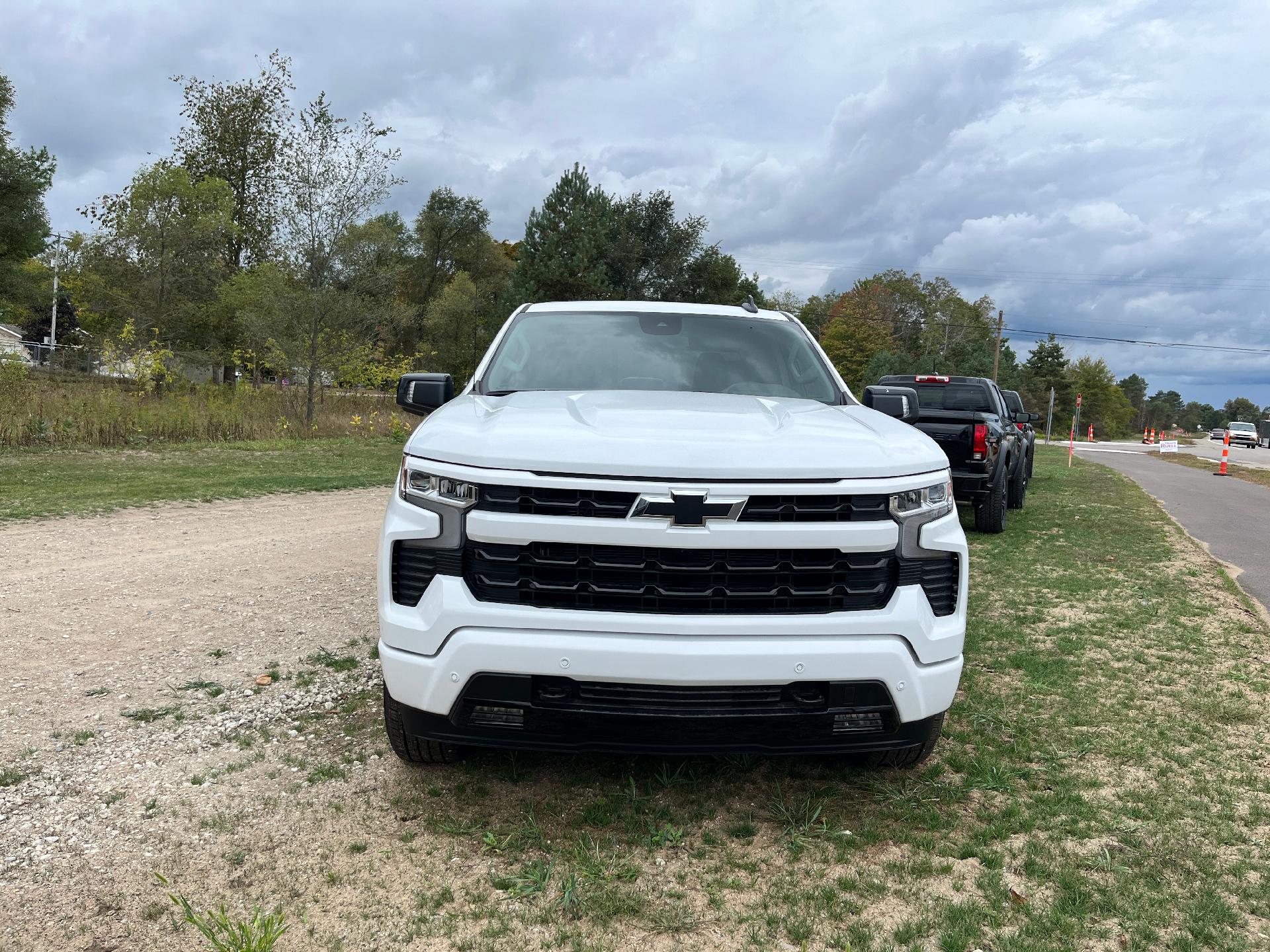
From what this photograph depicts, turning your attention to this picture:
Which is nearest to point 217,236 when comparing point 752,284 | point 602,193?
point 602,193

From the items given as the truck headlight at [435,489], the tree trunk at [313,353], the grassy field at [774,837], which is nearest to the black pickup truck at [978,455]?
the grassy field at [774,837]

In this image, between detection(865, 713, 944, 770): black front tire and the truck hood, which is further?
detection(865, 713, 944, 770): black front tire

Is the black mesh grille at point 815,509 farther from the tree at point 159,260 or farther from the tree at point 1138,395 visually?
the tree at point 1138,395

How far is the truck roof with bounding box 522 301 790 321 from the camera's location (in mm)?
4645

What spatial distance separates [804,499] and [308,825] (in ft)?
6.24

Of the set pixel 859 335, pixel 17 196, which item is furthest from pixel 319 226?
pixel 859 335

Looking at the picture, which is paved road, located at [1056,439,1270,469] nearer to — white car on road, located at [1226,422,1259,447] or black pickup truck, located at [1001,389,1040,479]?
white car on road, located at [1226,422,1259,447]

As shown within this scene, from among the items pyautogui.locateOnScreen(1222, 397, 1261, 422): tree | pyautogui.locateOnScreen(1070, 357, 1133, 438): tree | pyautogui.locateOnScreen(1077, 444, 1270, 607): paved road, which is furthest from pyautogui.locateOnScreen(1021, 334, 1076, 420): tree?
pyautogui.locateOnScreen(1222, 397, 1261, 422): tree

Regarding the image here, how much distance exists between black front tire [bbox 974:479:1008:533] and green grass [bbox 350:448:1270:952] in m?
5.29

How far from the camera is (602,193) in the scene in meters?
46.7

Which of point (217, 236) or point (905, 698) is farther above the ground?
point (217, 236)

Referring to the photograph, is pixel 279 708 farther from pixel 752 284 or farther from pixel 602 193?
pixel 752 284

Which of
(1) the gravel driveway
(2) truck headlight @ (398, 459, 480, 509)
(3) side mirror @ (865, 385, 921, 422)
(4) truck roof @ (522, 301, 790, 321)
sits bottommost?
(1) the gravel driveway

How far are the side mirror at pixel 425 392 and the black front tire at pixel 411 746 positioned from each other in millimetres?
1675
